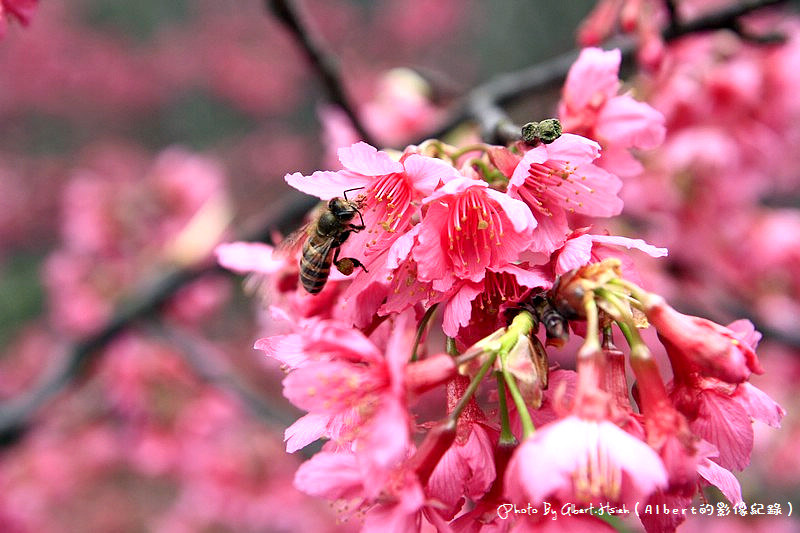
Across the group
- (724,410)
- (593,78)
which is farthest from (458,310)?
(593,78)

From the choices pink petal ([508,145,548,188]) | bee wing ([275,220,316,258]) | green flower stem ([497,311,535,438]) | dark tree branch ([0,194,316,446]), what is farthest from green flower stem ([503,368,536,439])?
dark tree branch ([0,194,316,446])

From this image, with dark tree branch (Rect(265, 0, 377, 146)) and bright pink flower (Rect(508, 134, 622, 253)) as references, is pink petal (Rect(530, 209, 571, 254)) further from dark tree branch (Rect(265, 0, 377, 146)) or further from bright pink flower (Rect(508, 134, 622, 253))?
dark tree branch (Rect(265, 0, 377, 146))

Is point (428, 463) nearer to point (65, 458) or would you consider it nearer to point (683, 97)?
point (683, 97)

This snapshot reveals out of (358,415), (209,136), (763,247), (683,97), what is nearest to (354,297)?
(358,415)

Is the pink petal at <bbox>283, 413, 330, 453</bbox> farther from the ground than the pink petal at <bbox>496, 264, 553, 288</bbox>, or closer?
closer

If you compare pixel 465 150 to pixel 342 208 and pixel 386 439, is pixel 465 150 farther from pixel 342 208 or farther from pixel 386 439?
pixel 386 439

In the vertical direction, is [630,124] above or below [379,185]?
below
